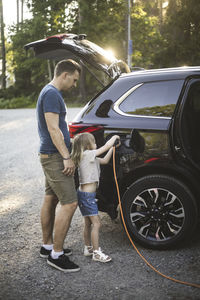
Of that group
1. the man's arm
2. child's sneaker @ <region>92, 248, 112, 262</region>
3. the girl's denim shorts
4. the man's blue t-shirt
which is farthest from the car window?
child's sneaker @ <region>92, 248, 112, 262</region>

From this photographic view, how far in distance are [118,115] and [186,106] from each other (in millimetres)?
681

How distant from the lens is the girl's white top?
3.20 meters

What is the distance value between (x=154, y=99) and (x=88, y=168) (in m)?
0.96

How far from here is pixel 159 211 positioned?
130 inches

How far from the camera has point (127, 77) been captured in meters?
3.53

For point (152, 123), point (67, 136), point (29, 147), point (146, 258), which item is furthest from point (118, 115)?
point (29, 147)

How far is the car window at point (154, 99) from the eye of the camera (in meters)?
A: 3.32

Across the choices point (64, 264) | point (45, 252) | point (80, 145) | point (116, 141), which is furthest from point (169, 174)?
point (45, 252)

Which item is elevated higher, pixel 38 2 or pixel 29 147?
pixel 38 2

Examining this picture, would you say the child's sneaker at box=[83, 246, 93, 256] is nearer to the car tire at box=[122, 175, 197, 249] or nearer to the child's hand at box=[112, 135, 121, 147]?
the car tire at box=[122, 175, 197, 249]

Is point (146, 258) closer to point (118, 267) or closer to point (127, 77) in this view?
point (118, 267)

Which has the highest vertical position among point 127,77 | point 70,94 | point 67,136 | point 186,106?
point 127,77

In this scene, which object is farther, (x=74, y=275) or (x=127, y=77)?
(x=127, y=77)

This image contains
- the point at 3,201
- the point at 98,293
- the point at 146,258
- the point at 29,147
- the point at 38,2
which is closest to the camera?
the point at 98,293
